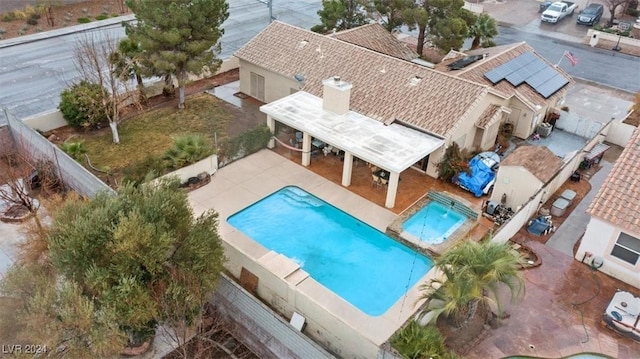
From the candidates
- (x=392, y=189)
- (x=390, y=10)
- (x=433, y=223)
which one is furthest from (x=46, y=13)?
(x=433, y=223)

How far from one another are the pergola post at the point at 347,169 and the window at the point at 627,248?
40.0ft

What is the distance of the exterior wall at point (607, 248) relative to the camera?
2066cm

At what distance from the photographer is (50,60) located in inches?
1543

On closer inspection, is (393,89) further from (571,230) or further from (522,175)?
(571,230)

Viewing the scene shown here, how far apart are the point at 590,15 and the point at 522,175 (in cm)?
3948

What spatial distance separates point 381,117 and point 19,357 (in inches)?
782

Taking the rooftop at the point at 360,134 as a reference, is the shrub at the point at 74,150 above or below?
below

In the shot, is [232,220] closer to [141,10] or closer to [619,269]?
[141,10]

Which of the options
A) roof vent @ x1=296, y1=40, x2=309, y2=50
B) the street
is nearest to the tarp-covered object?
roof vent @ x1=296, y1=40, x2=309, y2=50

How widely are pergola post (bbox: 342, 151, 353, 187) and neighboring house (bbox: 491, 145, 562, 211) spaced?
716 centimetres

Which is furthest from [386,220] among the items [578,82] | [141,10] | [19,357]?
[578,82]

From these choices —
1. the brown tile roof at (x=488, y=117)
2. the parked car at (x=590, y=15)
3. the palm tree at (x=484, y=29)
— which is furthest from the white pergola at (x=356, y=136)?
the parked car at (x=590, y=15)

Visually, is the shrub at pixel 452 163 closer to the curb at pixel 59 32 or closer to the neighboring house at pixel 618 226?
the neighboring house at pixel 618 226

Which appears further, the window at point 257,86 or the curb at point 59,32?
the curb at point 59,32
